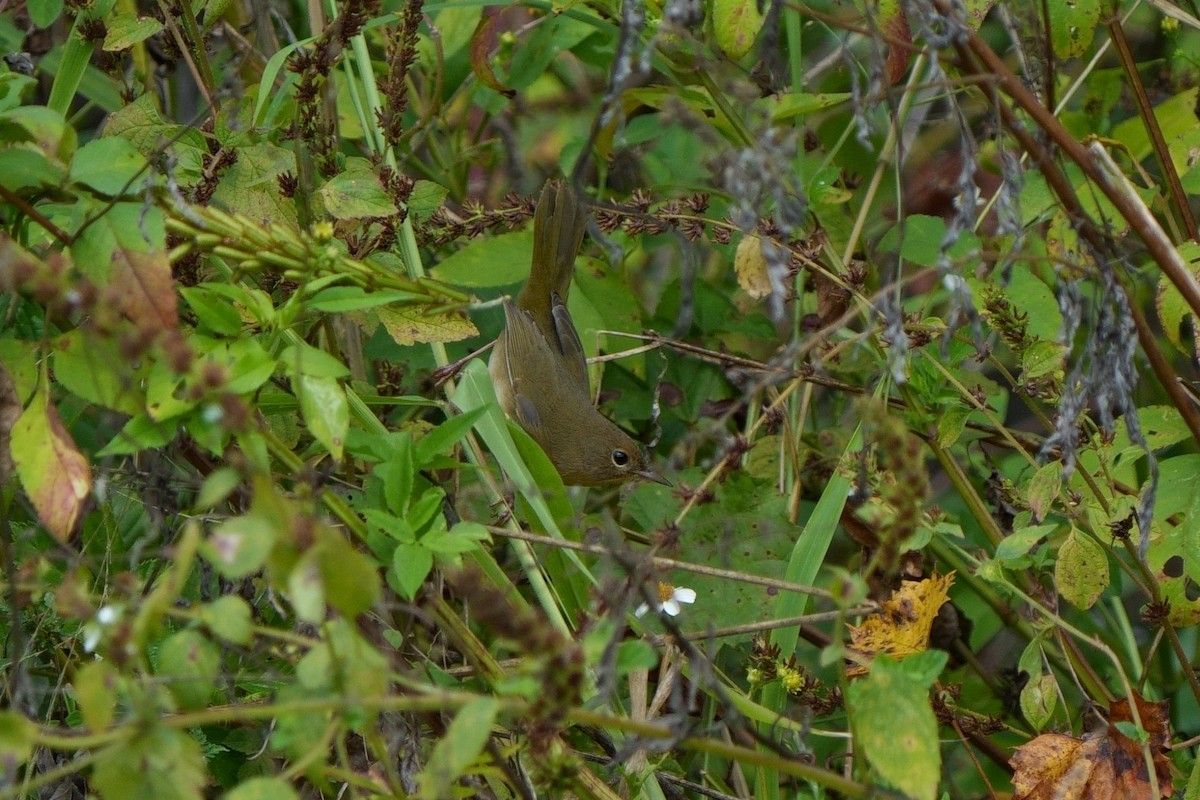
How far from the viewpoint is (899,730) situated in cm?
144

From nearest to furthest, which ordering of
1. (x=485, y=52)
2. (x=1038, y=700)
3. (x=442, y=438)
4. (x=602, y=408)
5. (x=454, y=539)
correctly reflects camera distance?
1. (x=454, y=539)
2. (x=442, y=438)
3. (x=1038, y=700)
4. (x=485, y=52)
5. (x=602, y=408)

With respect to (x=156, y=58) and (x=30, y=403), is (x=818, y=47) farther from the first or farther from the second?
(x=30, y=403)

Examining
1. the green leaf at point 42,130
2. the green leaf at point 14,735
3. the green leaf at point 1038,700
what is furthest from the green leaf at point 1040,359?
the green leaf at point 14,735

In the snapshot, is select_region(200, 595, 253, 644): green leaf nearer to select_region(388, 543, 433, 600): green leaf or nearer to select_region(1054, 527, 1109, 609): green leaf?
select_region(388, 543, 433, 600): green leaf

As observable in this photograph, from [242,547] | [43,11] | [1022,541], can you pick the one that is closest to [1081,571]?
[1022,541]

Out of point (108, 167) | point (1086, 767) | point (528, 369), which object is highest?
point (108, 167)

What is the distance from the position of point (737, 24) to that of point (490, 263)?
1095mm

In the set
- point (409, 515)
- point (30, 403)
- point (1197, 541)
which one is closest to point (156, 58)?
point (30, 403)

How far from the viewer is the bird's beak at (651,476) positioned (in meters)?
3.20

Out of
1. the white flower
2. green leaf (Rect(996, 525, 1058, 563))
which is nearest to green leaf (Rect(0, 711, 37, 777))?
the white flower

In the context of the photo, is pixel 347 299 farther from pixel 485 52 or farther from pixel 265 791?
pixel 485 52

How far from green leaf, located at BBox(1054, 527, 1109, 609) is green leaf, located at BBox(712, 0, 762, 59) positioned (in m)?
0.98

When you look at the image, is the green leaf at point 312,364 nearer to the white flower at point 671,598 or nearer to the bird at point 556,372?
the white flower at point 671,598

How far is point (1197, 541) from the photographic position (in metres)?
2.13
